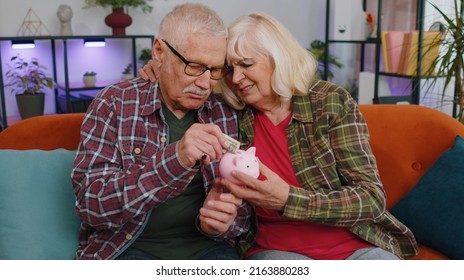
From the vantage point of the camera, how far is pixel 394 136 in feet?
6.42

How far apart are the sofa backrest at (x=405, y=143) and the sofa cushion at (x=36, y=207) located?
112 centimetres

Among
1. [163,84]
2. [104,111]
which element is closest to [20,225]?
[104,111]

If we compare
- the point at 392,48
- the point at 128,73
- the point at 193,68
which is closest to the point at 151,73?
the point at 193,68

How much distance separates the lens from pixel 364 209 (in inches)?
58.4

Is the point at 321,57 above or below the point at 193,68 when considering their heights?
below

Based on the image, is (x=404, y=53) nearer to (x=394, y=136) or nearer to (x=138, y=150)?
(x=394, y=136)

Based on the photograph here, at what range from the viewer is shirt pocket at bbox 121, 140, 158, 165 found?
4.94 ft

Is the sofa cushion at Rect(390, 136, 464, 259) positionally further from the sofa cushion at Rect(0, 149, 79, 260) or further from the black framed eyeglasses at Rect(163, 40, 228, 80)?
the sofa cushion at Rect(0, 149, 79, 260)

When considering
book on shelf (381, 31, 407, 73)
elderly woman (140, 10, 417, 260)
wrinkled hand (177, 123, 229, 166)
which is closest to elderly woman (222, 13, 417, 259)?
elderly woman (140, 10, 417, 260)

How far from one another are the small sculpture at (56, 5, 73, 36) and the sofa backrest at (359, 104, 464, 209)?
3841 millimetres

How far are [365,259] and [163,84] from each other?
802 millimetres

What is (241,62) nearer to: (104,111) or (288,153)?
(288,153)

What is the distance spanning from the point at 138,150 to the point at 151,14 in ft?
14.3

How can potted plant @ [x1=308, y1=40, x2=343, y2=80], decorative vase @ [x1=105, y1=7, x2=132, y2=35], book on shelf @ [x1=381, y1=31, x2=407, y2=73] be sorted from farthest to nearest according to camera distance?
potted plant @ [x1=308, y1=40, x2=343, y2=80] → decorative vase @ [x1=105, y1=7, x2=132, y2=35] → book on shelf @ [x1=381, y1=31, x2=407, y2=73]
